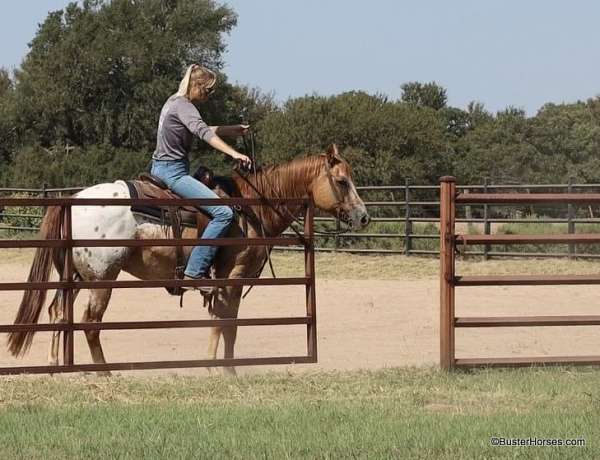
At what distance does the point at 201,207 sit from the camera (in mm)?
8609

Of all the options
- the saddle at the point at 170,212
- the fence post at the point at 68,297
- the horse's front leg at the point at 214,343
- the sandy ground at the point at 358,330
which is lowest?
the sandy ground at the point at 358,330

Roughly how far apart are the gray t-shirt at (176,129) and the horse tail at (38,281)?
98cm

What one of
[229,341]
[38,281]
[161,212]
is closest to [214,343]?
[229,341]

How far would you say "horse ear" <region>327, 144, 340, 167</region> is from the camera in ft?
29.5

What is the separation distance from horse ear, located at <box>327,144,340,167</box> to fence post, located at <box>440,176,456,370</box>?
1067mm

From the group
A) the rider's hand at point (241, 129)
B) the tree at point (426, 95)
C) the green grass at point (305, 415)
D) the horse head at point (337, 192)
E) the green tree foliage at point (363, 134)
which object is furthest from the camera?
the tree at point (426, 95)

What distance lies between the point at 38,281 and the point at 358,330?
4342 millimetres

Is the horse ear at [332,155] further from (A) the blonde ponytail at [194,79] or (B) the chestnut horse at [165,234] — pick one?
(A) the blonde ponytail at [194,79]

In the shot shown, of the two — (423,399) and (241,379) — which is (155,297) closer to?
(241,379)

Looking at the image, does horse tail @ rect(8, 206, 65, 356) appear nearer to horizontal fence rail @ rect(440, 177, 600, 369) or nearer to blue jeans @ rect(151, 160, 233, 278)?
blue jeans @ rect(151, 160, 233, 278)

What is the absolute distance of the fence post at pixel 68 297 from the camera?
7844mm

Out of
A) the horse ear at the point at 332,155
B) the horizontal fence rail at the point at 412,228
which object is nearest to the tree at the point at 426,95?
the horizontal fence rail at the point at 412,228

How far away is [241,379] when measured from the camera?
7680 millimetres

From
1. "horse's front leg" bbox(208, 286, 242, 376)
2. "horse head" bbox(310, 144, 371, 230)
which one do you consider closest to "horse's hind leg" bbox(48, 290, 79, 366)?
"horse's front leg" bbox(208, 286, 242, 376)
